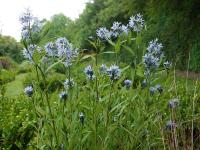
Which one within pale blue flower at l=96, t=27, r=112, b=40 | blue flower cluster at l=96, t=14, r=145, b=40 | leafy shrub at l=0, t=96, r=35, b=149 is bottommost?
leafy shrub at l=0, t=96, r=35, b=149

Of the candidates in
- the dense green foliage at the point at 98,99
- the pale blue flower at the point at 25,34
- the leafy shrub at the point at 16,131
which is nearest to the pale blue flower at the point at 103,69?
the dense green foliage at the point at 98,99

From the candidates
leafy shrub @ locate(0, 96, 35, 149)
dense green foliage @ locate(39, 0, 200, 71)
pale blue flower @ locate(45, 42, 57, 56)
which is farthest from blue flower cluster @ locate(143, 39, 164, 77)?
leafy shrub @ locate(0, 96, 35, 149)

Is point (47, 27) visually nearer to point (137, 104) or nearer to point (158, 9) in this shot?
point (137, 104)

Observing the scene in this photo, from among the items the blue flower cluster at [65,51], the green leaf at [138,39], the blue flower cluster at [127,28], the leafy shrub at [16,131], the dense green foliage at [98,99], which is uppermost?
the blue flower cluster at [127,28]

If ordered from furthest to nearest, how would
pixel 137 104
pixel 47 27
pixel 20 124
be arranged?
pixel 20 124, pixel 137 104, pixel 47 27

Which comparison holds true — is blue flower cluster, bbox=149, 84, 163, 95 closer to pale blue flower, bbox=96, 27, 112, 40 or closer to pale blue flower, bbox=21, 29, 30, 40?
pale blue flower, bbox=96, 27, 112, 40

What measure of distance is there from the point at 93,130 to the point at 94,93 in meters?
0.29

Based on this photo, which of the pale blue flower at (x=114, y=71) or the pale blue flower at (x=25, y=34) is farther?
the pale blue flower at (x=114, y=71)

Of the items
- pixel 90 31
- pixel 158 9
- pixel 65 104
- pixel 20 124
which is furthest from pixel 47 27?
pixel 90 31

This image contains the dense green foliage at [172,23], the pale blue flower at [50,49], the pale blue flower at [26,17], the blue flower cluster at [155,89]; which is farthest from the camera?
the dense green foliage at [172,23]

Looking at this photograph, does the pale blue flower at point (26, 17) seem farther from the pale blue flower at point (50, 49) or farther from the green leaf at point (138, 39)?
the green leaf at point (138, 39)

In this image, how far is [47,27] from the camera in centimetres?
287

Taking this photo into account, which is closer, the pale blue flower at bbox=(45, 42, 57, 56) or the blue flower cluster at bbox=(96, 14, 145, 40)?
the pale blue flower at bbox=(45, 42, 57, 56)

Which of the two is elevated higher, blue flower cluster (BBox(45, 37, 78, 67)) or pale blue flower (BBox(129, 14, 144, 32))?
pale blue flower (BBox(129, 14, 144, 32))
